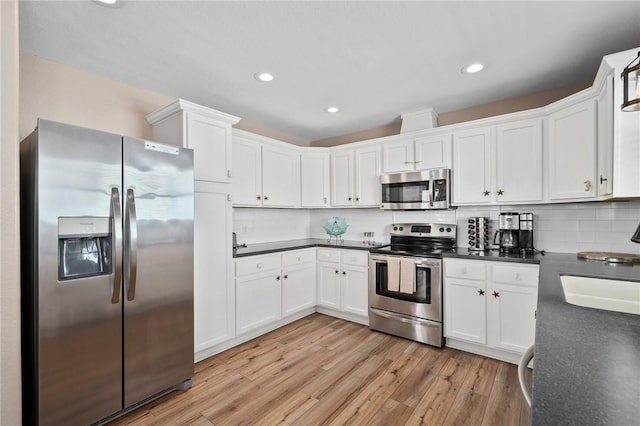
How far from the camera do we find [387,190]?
3.61 meters

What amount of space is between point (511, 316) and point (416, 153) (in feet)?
6.15

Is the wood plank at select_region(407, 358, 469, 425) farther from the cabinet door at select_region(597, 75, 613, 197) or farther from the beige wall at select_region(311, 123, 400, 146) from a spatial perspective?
the beige wall at select_region(311, 123, 400, 146)

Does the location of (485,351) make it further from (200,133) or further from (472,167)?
(200,133)

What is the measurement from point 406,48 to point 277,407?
272cm

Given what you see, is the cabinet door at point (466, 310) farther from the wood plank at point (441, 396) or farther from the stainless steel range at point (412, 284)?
the wood plank at point (441, 396)

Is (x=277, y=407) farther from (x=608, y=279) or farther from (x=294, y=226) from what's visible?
(x=294, y=226)

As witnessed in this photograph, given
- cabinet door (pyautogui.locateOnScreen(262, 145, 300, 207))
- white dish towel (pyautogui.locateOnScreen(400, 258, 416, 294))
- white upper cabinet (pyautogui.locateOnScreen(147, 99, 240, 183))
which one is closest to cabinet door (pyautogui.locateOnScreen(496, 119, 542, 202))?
white dish towel (pyautogui.locateOnScreen(400, 258, 416, 294))

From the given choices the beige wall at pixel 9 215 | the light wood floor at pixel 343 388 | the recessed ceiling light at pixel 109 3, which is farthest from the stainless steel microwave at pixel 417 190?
the beige wall at pixel 9 215

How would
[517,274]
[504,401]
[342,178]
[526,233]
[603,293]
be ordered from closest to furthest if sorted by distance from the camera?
[603,293] < [504,401] < [517,274] < [526,233] < [342,178]

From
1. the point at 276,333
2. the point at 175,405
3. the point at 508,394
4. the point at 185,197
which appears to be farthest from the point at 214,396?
the point at 508,394

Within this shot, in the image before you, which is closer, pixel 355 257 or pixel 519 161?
pixel 519 161

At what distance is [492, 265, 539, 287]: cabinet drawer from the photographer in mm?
2469

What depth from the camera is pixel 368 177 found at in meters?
3.82

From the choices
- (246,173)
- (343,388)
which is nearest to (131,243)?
(246,173)
